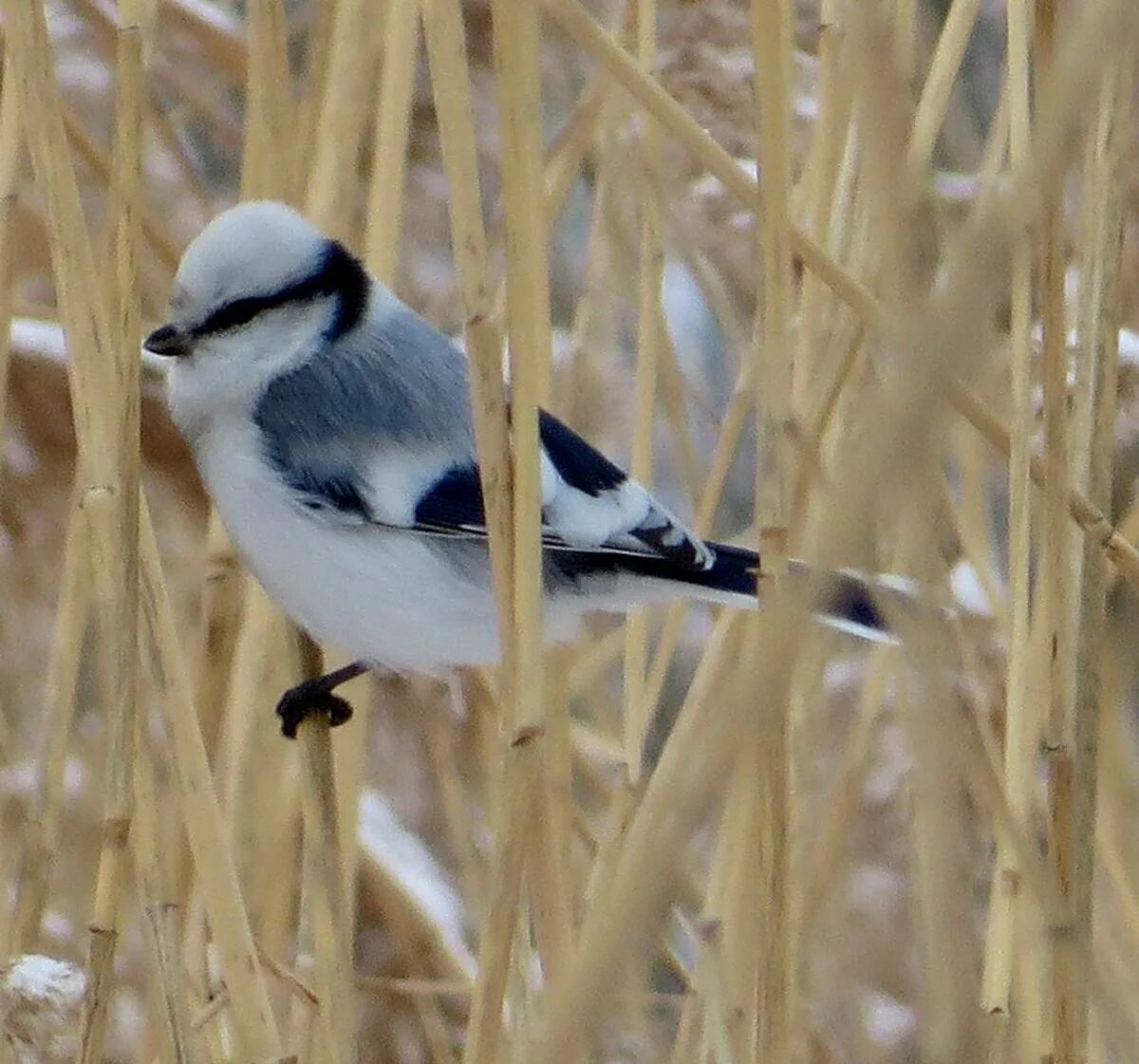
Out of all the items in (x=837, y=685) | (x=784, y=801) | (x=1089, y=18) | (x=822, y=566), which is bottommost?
(x=837, y=685)

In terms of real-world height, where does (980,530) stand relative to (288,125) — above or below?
below

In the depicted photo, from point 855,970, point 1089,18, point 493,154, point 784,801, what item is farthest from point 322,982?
point 493,154

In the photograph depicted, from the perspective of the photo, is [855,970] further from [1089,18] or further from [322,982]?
[1089,18]

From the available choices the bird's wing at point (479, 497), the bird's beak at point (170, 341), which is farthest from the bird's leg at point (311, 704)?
the bird's beak at point (170, 341)

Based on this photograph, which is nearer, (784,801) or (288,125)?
(784,801)

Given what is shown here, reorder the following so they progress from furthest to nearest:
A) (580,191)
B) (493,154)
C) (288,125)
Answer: (580,191) → (493,154) → (288,125)

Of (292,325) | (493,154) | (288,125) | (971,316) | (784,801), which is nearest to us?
(971,316)

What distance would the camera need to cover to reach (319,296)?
94 cm

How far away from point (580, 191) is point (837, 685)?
2.18ft

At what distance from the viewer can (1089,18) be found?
0.34m

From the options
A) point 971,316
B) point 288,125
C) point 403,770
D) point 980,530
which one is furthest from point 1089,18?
point 403,770

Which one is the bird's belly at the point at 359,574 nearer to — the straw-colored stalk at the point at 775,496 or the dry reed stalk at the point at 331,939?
the dry reed stalk at the point at 331,939

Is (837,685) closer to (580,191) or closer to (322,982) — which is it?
(580,191)

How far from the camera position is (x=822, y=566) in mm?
364
